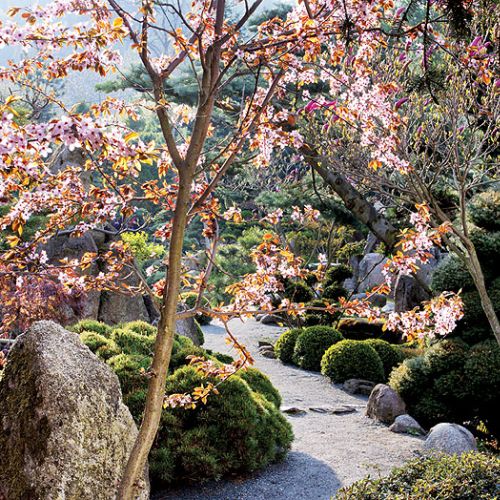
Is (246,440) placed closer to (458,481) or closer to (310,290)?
(458,481)

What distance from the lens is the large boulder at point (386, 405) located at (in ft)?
26.5

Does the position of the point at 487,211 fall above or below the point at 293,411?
above

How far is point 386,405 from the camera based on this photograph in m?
8.10

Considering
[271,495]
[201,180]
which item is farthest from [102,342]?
[201,180]

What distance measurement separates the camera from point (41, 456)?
3.01 meters

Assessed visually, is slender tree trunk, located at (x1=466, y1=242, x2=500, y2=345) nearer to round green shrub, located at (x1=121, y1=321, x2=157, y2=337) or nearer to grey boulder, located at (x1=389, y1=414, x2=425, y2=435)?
grey boulder, located at (x1=389, y1=414, x2=425, y2=435)

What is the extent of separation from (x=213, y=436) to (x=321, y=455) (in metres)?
1.59

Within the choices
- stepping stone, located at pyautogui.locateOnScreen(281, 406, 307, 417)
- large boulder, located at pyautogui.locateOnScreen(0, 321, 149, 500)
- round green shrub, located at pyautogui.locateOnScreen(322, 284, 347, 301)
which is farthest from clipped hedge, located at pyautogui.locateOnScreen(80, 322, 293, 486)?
round green shrub, located at pyautogui.locateOnScreen(322, 284, 347, 301)

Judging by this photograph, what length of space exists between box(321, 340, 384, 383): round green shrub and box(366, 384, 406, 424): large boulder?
2169mm

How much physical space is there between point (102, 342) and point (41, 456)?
10.6 ft

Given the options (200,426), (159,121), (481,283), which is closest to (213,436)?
(200,426)

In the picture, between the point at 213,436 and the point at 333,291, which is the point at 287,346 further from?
the point at 213,436

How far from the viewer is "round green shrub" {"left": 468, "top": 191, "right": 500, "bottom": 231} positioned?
8055 mm

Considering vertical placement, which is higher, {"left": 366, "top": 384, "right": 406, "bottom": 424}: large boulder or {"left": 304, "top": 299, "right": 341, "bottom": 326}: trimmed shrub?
{"left": 304, "top": 299, "right": 341, "bottom": 326}: trimmed shrub
